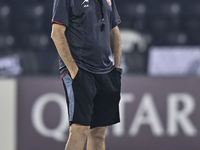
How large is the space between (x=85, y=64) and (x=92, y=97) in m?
0.20

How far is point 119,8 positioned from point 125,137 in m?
1.91

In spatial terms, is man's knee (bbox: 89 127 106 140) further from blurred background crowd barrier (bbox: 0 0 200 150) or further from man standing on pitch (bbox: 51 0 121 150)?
blurred background crowd barrier (bbox: 0 0 200 150)

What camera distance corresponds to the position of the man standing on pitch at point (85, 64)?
2227mm

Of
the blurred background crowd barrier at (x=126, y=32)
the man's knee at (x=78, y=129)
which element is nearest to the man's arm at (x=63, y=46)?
the man's knee at (x=78, y=129)

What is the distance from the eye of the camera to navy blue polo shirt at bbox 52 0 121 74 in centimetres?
224

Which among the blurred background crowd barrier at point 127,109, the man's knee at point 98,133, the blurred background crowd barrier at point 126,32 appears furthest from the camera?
the blurred background crowd barrier at point 126,32

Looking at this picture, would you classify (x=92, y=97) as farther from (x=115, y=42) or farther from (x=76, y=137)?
(x=115, y=42)

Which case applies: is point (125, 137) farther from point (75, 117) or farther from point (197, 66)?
point (75, 117)

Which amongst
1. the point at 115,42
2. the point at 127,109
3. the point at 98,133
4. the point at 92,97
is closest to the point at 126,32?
the point at 127,109

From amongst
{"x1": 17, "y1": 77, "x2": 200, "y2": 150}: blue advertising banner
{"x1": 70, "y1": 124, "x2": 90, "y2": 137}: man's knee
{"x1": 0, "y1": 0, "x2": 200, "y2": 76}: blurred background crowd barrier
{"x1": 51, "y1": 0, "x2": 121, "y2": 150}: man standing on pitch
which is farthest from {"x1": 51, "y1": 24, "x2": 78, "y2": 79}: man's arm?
{"x1": 0, "y1": 0, "x2": 200, "y2": 76}: blurred background crowd barrier

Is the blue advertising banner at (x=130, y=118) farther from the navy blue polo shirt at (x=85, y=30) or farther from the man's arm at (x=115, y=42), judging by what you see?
the navy blue polo shirt at (x=85, y=30)

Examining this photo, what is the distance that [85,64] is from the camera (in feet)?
7.59

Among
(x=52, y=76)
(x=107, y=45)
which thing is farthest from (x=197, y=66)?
(x=107, y=45)

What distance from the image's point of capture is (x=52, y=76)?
436 cm
